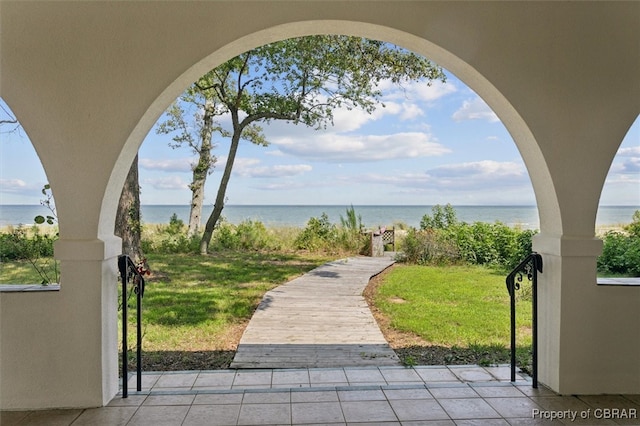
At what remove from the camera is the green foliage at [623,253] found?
4680 mm

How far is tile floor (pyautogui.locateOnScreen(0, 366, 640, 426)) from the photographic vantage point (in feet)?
7.15

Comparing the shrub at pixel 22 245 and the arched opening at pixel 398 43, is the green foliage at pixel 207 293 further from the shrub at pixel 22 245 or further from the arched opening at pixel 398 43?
the arched opening at pixel 398 43

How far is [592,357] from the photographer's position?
2.49 m

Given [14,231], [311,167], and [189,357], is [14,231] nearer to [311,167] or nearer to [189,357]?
[189,357]

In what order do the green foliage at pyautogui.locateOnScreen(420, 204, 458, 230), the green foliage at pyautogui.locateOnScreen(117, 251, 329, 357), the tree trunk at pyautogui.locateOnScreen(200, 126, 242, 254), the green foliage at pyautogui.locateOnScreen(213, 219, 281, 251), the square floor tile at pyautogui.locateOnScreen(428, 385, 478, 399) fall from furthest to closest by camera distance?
the green foliage at pyautogui.locateOnScreen(213, 219, 281, 251) < the green foliage at pyautogui.locateOnScreen(420, 204, 458, 230) < the tree trunk at pyautogui.locateOnScreen(200, 126, 242, 254) < the green foliage at pyautogui.locateOnScreen(117, 251, 329, 357) < the square floor tile at pyautogui.locateOnScreen(428, 385, 478, 399)

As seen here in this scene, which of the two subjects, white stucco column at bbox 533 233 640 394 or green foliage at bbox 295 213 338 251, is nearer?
white stucco column at bbox 533 233 640 394

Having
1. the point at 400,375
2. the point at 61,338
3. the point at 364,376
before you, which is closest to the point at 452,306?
the point at 400,375

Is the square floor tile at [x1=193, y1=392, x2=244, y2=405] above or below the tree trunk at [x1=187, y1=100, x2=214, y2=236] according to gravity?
below

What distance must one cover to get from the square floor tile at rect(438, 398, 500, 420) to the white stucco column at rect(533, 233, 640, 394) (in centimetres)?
55

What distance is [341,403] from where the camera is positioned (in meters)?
2.38

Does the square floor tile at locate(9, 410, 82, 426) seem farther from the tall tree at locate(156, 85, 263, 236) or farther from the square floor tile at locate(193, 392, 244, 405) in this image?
the tall tree at locate(156, 85, 263, 236)

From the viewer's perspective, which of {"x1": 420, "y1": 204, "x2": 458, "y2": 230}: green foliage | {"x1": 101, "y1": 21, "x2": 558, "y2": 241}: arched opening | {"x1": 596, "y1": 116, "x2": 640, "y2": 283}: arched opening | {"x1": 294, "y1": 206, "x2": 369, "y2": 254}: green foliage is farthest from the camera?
{"x1": 294, "y1": 206, "x2": 369, "y2": 254}: green foliage

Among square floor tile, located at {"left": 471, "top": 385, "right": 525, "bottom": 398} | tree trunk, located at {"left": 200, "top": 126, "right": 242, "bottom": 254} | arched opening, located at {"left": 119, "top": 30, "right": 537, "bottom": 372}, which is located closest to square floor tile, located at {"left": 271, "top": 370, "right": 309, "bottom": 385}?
square floor tile, located at {"left": 471, "top": 385, "right": 525, "bottom": 398}

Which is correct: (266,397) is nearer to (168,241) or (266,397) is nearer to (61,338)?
(61,338)
